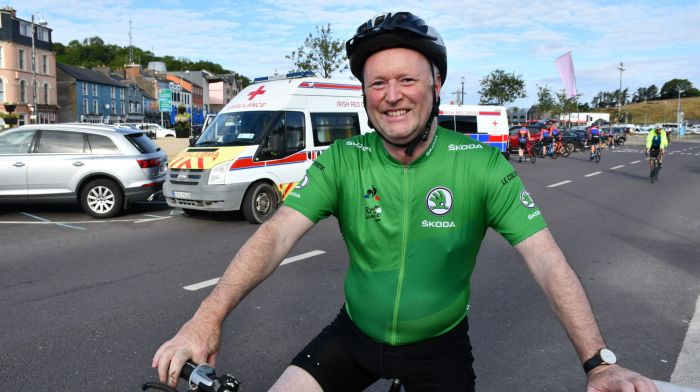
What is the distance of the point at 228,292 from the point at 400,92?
838mm

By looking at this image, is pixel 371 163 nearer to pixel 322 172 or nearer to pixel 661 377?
pixel 322 172

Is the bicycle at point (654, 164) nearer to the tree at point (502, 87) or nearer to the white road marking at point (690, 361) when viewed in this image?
the white road marking at point (690, 361)

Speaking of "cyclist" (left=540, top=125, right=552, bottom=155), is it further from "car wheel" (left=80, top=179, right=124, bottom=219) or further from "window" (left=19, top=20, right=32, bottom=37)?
"window" (left=19, top=20, right=32, bottom=37)

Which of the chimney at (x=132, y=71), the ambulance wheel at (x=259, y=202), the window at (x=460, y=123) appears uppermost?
the chimney at (x=132, y=71)

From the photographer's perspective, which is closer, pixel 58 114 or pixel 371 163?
pixel 371 163

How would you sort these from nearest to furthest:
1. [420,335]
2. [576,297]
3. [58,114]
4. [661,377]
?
[576,297]
[420,335]
[661,377]
[58,114]

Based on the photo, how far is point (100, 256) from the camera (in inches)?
299

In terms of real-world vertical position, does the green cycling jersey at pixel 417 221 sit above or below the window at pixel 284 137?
below

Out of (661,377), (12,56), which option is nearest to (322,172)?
(661,377)

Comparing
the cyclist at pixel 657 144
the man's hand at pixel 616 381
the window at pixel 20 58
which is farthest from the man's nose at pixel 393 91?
the window at pixel 20 58

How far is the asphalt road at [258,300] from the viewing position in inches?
161

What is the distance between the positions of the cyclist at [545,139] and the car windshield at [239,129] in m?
23.4

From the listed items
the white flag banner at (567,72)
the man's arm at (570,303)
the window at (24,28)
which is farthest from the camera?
the window at (24,28)

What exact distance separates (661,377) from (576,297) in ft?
8.94
